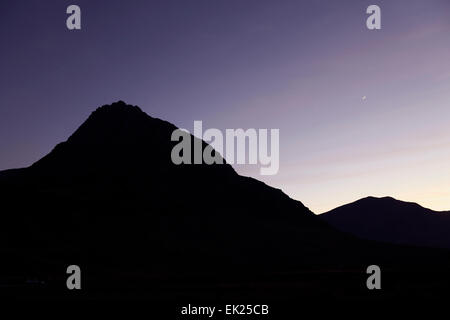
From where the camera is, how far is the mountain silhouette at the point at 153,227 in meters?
41.5

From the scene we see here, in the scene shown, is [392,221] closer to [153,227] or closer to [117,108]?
[117,108]

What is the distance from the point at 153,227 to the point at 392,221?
130 m

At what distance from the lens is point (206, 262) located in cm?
5888

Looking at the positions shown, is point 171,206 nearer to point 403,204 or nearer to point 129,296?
point 129,296

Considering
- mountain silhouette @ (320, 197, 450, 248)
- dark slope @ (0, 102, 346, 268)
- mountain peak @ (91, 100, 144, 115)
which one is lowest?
mountain silhouette @ (320, 197, 450, 248)

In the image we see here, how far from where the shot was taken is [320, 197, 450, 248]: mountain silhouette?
15862cm

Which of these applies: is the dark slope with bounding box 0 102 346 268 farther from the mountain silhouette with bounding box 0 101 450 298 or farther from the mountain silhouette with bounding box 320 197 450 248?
the mountain silhouette with bounding box 320 197 450 248

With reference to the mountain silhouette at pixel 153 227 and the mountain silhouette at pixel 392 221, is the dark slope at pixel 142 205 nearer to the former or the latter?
the mountain silhouette at pixel 153 227

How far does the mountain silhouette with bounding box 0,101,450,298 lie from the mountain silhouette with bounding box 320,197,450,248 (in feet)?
244

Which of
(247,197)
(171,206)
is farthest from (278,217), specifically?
(171,206)

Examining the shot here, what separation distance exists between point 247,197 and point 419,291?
68.4m

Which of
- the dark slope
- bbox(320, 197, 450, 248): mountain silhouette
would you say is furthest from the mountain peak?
bbox(320, 197, 450, 248): mountain silhouette

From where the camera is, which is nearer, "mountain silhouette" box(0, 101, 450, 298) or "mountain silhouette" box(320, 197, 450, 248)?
"mountain silhouette" box(0, 101, 450, 298)

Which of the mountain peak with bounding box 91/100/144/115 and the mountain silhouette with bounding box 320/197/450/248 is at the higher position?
the mountain peak with bounding box 91/100/144/115
